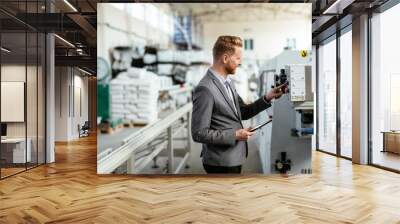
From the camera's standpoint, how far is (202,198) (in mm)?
4453

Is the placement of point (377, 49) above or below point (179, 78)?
above

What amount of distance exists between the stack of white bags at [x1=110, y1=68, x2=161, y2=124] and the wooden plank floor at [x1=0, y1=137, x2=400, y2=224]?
0.91 metres

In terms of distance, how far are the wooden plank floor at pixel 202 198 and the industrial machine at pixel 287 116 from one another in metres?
0.29

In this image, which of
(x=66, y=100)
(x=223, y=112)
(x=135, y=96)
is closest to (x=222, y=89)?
(x=223, y=112)

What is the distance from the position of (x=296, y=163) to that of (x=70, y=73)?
985cm

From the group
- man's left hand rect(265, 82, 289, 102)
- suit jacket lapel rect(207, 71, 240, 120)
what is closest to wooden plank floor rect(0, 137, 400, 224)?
suit jacket lapel rect(207, 71, 240, 120)

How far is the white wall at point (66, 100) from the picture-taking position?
13438mm

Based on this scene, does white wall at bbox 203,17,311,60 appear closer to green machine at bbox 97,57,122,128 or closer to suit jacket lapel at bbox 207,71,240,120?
suit jacket lapel at bbox 207,71,240,120

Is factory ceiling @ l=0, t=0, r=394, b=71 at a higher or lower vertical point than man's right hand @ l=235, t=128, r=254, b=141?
higher

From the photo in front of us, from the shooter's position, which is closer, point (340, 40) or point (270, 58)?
point (270, 58)

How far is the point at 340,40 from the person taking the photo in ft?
28.5

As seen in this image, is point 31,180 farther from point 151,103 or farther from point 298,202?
point 298,202

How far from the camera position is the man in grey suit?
5496 mm

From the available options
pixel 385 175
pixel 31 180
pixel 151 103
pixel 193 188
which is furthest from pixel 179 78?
pixel 385 175
